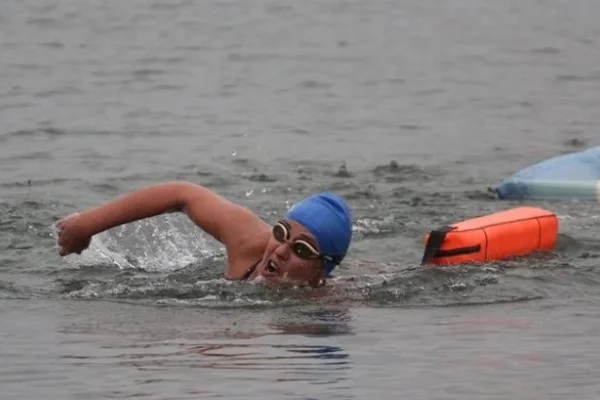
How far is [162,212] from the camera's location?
8844mm

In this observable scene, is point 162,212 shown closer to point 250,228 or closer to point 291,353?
point 250,228

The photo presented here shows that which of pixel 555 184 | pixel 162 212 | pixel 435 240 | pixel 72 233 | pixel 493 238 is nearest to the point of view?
pixel 72 233

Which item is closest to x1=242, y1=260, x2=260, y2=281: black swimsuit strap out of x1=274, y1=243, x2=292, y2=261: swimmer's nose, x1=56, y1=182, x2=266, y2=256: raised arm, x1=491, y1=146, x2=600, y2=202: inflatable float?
x1=56, y1=182, x2=266, y2=256: raised arm

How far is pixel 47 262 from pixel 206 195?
2023 mm

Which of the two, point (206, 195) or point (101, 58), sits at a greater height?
point (206, 195)

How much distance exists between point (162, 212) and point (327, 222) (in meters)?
0.87

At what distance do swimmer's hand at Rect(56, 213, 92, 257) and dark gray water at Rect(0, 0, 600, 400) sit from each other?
377mm

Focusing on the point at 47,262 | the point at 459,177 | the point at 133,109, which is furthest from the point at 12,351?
the point at 133,109

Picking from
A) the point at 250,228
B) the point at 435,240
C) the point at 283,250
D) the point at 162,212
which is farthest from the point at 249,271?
the point at 435,240

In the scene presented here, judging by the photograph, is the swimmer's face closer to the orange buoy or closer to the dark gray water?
the dark gray water

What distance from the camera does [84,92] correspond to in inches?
752

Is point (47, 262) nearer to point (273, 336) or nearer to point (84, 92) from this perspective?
point (273, 336)

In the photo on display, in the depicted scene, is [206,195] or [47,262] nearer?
[206,195]

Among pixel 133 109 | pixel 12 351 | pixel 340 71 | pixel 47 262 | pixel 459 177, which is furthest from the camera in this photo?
pixel 340 71
